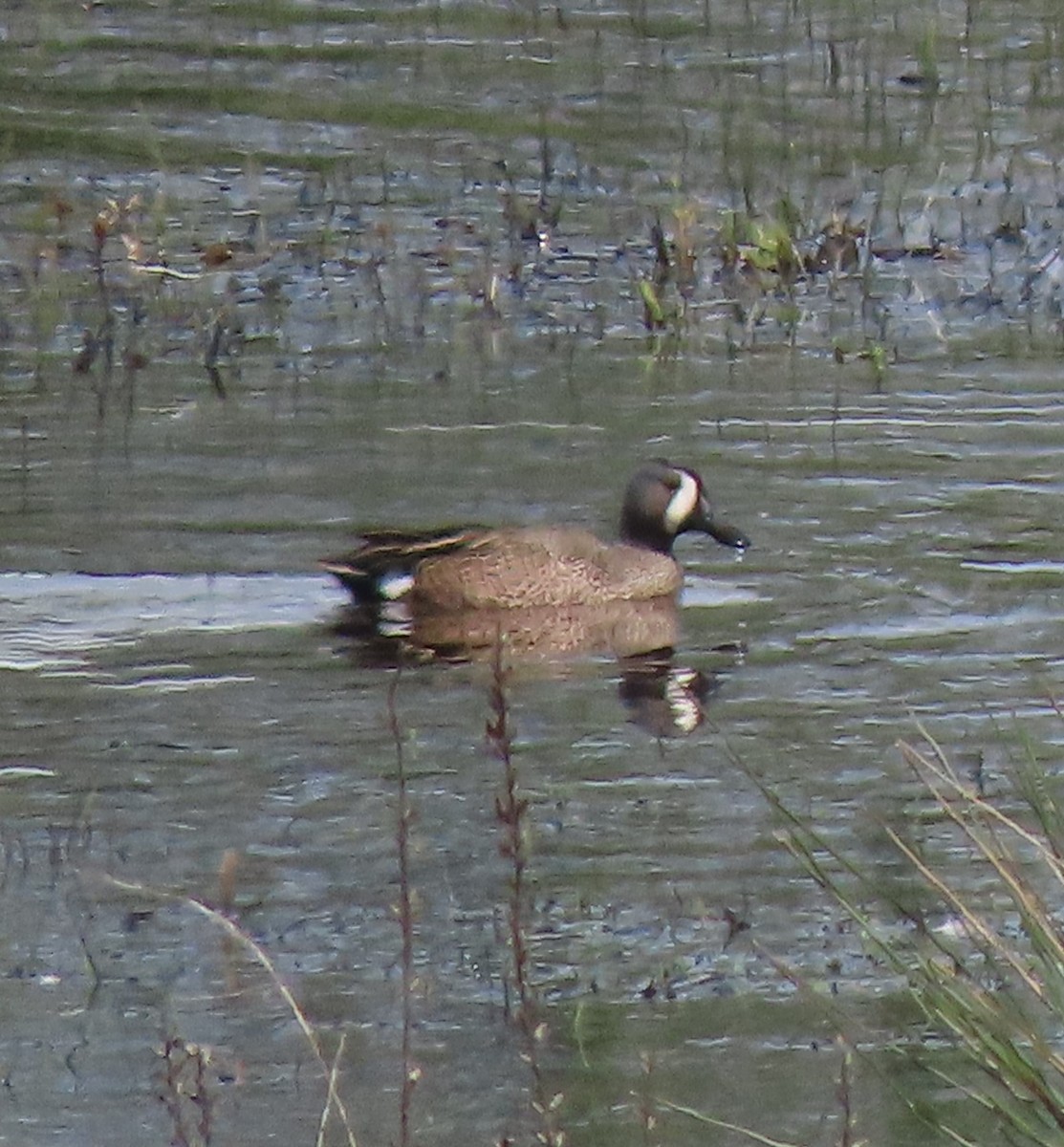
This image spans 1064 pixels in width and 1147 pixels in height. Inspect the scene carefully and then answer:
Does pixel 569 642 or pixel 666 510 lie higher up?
pixel 666 510

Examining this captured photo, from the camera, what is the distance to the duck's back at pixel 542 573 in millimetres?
10102

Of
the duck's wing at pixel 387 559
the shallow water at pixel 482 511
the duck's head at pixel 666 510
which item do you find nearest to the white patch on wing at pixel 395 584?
the duck's wing at pixel 387 559

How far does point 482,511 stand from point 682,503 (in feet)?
2.33

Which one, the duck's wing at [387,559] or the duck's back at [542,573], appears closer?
the duck's wing at [387,559]

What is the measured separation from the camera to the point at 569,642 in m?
9.92

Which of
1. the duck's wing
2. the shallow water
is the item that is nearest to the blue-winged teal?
the duck's wing

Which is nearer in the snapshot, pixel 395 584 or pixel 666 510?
pixel 395 584

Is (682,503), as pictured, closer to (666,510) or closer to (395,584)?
(666,510)

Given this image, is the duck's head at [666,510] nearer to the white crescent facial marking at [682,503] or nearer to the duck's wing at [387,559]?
the white crescent facial marking at [682,503]

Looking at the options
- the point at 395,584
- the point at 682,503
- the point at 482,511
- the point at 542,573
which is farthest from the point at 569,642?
the point at 482,511

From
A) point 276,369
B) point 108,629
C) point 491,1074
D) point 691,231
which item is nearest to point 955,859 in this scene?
point 491,1074

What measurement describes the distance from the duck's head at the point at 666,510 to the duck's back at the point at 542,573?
0.26 ft

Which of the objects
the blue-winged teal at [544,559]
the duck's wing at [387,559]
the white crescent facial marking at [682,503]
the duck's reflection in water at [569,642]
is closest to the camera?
the duck's reflection in water at [569,642]

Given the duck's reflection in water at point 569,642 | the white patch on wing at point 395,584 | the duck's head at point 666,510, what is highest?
the duck's head at point 666,510
